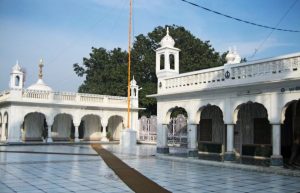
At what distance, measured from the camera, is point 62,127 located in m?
30.3

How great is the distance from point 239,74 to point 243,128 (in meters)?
3.36

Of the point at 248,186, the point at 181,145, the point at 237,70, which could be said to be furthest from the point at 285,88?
the point at 181,145

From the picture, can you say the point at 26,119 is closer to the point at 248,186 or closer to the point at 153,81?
the point at 153,81

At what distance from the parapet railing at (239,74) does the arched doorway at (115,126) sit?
17296 millimetres

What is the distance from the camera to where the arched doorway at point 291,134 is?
43.3ft

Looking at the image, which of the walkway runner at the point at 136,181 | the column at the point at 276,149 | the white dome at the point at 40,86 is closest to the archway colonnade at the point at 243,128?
the column at the point at 276,149

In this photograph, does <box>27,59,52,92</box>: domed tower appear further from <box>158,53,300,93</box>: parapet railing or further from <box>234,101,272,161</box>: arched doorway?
<box>234,101,272,161</box>: arched doorway

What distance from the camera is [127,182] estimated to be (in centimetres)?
927

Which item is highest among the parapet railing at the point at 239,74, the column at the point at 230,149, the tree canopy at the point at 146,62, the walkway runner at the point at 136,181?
the tree canopy at the point at 146,62

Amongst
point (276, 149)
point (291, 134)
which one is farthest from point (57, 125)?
point (276, 149)

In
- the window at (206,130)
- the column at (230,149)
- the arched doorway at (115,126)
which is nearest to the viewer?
the column at (230,149)

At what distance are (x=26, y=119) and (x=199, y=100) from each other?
59.7ft

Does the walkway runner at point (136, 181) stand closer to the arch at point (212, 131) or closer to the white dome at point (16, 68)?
the arch at point (212, 131)

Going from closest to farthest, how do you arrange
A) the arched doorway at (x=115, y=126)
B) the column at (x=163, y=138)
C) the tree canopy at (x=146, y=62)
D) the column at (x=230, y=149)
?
1. the column at (x=230, y=149)
2. the column at (x=163, y=138)
3. the arched doorway at (x=115, y=126)
4. the tree canopy at (x=146, y=62)
